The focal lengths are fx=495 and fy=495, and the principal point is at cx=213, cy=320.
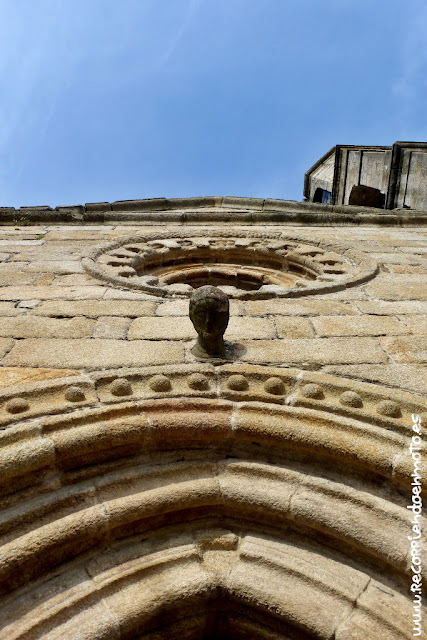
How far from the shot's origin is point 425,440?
210 cm

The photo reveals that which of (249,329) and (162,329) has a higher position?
(249,329)

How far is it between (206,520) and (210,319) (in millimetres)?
1020

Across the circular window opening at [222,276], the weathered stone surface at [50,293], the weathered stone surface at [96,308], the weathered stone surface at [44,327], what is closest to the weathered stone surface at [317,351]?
the weathered stone surface at [96,308]

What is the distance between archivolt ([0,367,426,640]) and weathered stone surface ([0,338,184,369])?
345mm

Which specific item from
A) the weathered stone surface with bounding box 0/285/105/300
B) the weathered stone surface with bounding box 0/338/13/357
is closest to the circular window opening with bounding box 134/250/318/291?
the weathered stone surface with bounding box 0/285/105/300

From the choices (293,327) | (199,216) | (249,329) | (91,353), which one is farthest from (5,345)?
(199,216)

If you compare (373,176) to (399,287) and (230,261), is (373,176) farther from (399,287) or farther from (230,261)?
(399,287)

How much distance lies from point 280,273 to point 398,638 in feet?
13.2

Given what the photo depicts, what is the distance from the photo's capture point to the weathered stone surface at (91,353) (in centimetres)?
266

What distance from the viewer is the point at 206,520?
2.06 meters

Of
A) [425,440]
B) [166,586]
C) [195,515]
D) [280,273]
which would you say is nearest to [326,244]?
[280,273]

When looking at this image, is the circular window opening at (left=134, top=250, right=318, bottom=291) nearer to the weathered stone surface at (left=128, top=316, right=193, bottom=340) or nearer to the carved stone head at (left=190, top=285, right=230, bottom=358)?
the weathered stone surface at (left=128, top=316, right=193, bottom=340)

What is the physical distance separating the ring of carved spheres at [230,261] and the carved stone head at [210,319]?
155cm

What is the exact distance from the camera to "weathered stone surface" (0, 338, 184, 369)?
8.73 feet
